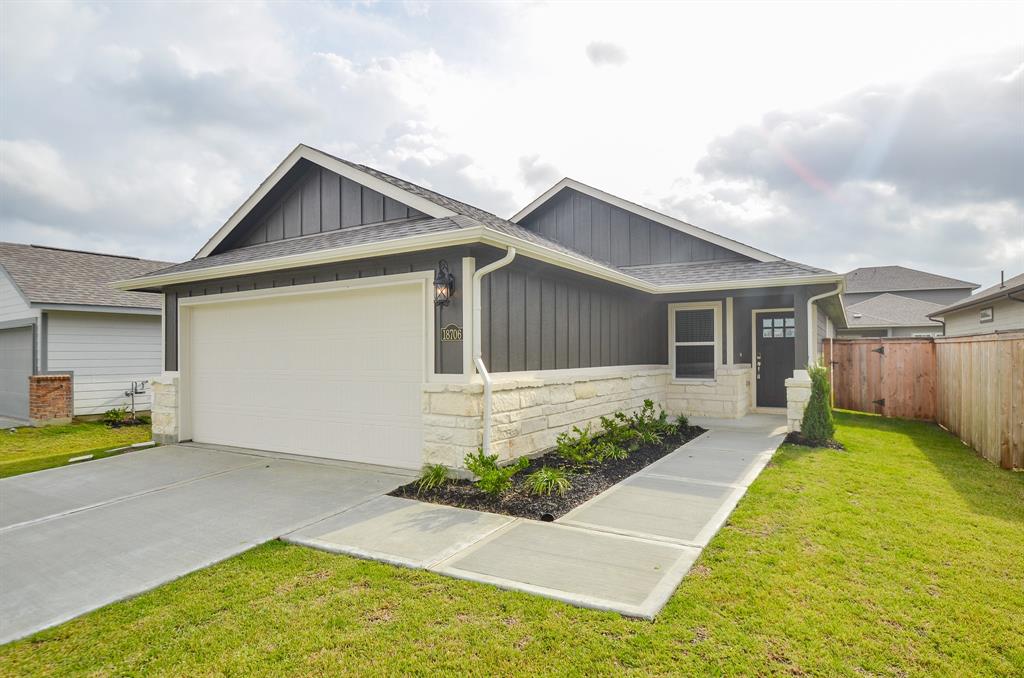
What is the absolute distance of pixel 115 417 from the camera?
1214 cm

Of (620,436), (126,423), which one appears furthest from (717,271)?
(126,423)

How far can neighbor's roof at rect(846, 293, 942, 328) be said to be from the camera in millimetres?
25531

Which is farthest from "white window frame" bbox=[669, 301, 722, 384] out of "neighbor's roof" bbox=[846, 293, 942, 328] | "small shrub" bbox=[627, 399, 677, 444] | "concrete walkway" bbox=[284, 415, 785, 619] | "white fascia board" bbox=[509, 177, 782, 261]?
"neighbor's roof" bbox=[846, 293, 942, 328]

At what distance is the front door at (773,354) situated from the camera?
11289mm

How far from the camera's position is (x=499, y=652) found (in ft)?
8.73

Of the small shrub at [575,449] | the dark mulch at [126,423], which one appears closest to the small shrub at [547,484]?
the small shrub at [575,449]

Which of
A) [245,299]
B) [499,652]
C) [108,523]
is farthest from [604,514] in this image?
[245,299]

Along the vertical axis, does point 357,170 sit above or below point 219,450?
above

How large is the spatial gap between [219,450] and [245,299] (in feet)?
7.66

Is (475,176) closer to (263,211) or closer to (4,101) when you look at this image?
(263,211)

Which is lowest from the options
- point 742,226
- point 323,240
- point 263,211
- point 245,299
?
point 245,299

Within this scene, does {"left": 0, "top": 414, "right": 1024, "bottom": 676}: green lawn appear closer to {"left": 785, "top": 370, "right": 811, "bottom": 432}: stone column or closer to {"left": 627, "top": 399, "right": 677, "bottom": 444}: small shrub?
{"left": 627, "top": 399, "right": 677, "bottom": 444}: small shrub

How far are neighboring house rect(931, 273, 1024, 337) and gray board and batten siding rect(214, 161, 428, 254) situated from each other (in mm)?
14042

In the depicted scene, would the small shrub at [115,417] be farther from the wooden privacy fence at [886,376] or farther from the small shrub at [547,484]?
the wooden privacy fence at [886,376]
